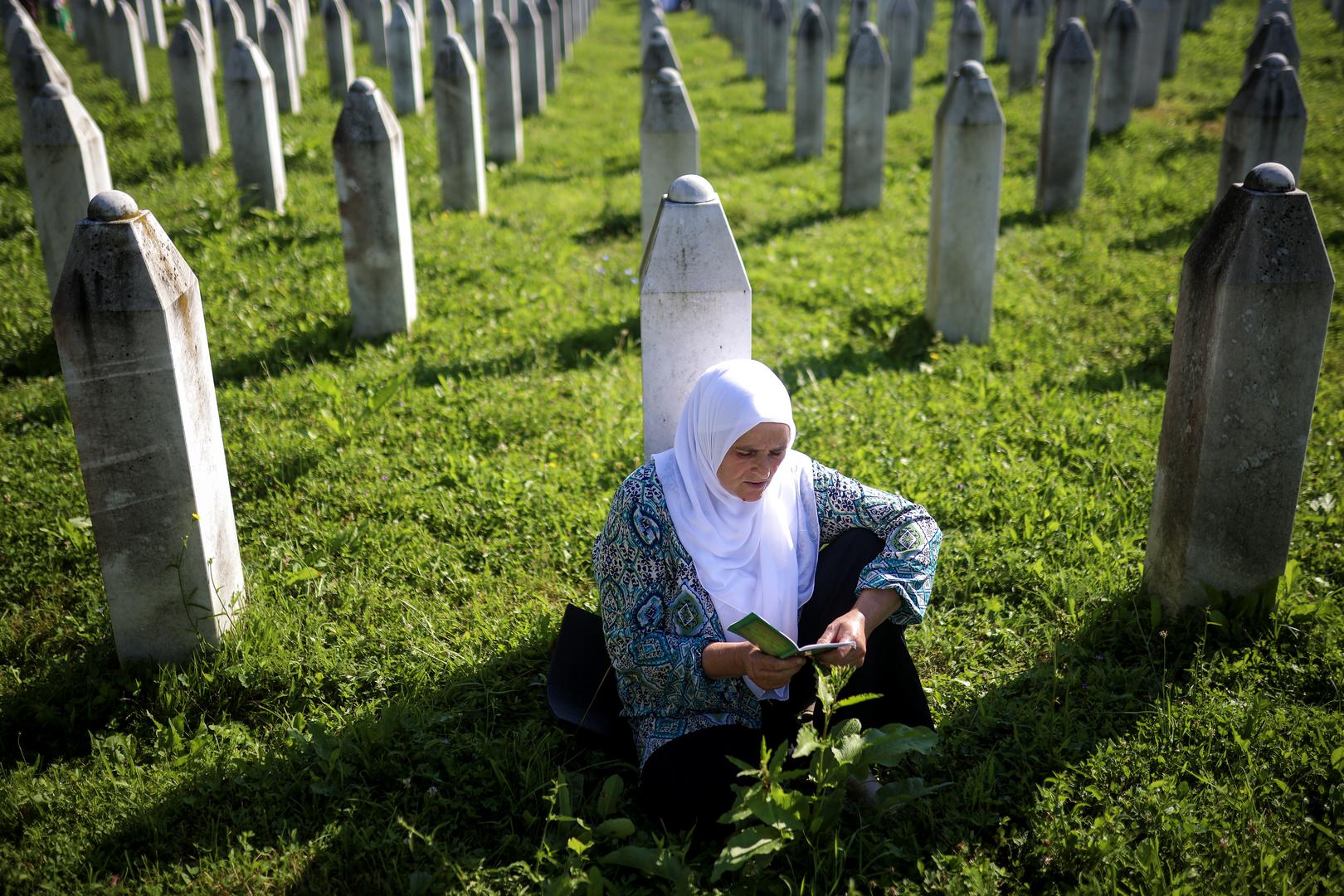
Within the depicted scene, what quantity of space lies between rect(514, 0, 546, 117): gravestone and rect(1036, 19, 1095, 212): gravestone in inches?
294

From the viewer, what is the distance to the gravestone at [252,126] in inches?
341

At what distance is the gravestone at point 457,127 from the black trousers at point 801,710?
7008 millimetres

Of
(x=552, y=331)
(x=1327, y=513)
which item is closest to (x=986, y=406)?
(x=1327, y=513)

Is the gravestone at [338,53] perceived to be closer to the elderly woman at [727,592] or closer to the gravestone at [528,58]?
the gravestone at [528,58]

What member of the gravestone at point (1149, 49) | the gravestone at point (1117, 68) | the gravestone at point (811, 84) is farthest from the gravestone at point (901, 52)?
the gravestone at point (1117, 68)

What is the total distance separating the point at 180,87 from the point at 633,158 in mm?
4663

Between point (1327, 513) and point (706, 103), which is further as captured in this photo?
point (706, 103)

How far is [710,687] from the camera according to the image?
3.21 metres

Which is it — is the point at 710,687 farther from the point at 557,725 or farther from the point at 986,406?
the point at 986,406

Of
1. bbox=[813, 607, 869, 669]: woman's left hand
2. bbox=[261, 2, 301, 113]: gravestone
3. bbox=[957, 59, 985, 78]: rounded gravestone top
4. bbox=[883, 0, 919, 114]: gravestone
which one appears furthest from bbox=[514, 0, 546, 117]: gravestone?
bbox=[813, 607, 869, 669]: woman's left hand

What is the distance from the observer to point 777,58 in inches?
611

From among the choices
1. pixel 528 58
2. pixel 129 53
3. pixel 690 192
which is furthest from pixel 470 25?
pixel 690 192

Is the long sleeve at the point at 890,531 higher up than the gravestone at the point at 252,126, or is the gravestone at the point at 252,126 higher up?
the gravestone at the point at 252,126

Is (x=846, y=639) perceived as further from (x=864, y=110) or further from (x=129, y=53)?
(x=129, y=53)
